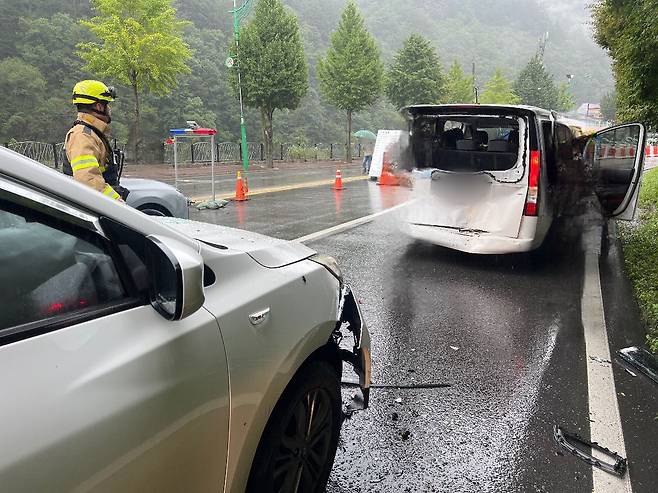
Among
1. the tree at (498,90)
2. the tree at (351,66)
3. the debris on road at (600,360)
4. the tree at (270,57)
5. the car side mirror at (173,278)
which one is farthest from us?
the tree at (498,90)

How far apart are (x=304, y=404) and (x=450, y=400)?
1596 millimetres

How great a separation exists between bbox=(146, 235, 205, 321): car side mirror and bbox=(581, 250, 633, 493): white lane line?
229 centimetres

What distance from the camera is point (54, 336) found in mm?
1397

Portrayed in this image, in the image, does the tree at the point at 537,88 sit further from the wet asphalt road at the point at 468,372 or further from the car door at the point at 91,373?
the car door at the point at 91,373

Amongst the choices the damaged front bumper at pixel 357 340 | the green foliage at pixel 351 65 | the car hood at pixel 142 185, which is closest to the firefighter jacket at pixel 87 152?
the car hood at pixel 142 185

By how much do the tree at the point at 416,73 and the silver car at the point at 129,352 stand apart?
153 feet

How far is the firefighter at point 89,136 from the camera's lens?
176 inches

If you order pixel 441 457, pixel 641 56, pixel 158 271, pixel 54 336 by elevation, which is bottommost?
pixel 441 457

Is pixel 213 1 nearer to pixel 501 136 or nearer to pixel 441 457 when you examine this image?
pixel 501 136

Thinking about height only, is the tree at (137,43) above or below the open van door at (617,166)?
above

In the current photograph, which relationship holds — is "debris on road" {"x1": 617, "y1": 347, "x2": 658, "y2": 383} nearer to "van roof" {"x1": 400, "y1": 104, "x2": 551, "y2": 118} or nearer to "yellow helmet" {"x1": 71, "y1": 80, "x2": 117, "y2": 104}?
"van roof" {"x1": 400, "y1": 104, "x2": 551, "y2": 118}

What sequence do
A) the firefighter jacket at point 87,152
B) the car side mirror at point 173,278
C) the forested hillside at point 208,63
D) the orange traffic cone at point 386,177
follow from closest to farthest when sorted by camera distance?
1. the car side mirror at point 173,278
2. the firefighter jacket at point 87,152
3. the orange traffic cone at point 386,177
4. the forested hillside at point 208,63

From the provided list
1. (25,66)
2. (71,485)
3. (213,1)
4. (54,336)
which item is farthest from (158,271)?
(213,1)

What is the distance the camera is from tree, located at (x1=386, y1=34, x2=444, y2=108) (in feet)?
Result: 153
